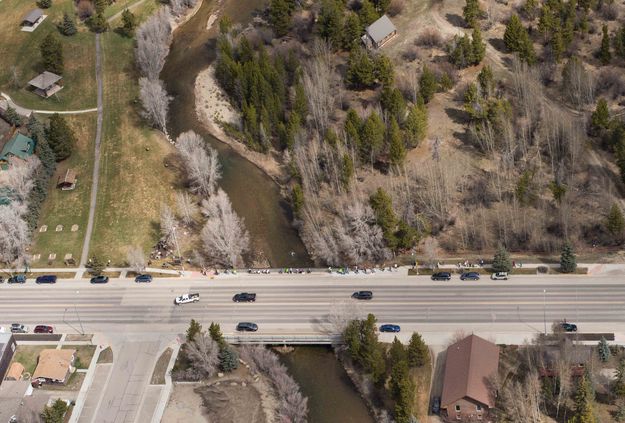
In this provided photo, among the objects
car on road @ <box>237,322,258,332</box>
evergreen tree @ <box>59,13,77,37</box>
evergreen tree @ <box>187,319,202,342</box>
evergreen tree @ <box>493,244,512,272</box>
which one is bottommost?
evergreen tree @ <box>187,319,202,342</box>

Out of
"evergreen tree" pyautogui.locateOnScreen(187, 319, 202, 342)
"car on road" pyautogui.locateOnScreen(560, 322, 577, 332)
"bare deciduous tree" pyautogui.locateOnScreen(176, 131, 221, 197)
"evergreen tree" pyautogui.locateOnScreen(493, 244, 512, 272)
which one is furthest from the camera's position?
"bare deciduous tree" pyautogui.locateOnScreen(176, 131, 221, 197)

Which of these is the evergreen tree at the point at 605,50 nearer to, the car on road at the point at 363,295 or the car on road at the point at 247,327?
the car on road at the point at 363,295

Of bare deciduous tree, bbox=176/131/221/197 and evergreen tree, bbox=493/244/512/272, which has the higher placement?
bare deciduous tree, bbox=176/131/221/197

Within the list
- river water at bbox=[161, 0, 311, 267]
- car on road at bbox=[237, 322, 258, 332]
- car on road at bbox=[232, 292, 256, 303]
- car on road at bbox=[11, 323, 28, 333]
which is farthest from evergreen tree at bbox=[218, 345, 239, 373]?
car on road at bbox=[11, 323, 28, 333]

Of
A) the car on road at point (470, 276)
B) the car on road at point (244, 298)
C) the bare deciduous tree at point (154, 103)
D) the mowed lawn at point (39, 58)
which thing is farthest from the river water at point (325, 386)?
the mowed lawn at point (39, 58)

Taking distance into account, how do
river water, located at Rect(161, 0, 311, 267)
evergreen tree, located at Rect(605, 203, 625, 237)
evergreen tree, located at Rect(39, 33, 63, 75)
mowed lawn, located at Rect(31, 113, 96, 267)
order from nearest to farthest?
evergreen tree, located at Rect(605, 203, 625, 237) < river water, located at Rect(161, 0, 311, 267) < mowed lawn, located at Rect(31, 113, 96, 267) < evergreen tree, located at Rect(39, 33, 63, 75)

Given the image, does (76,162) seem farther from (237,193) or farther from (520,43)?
(520,43)

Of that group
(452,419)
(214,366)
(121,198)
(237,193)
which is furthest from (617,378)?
(121,198)

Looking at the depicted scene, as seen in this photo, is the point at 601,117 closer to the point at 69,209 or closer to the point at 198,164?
the point at 198,164

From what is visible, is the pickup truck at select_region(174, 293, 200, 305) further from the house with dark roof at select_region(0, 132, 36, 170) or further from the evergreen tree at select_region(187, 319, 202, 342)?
the house with dark roof at select_region(0, 132, 36, 170)
